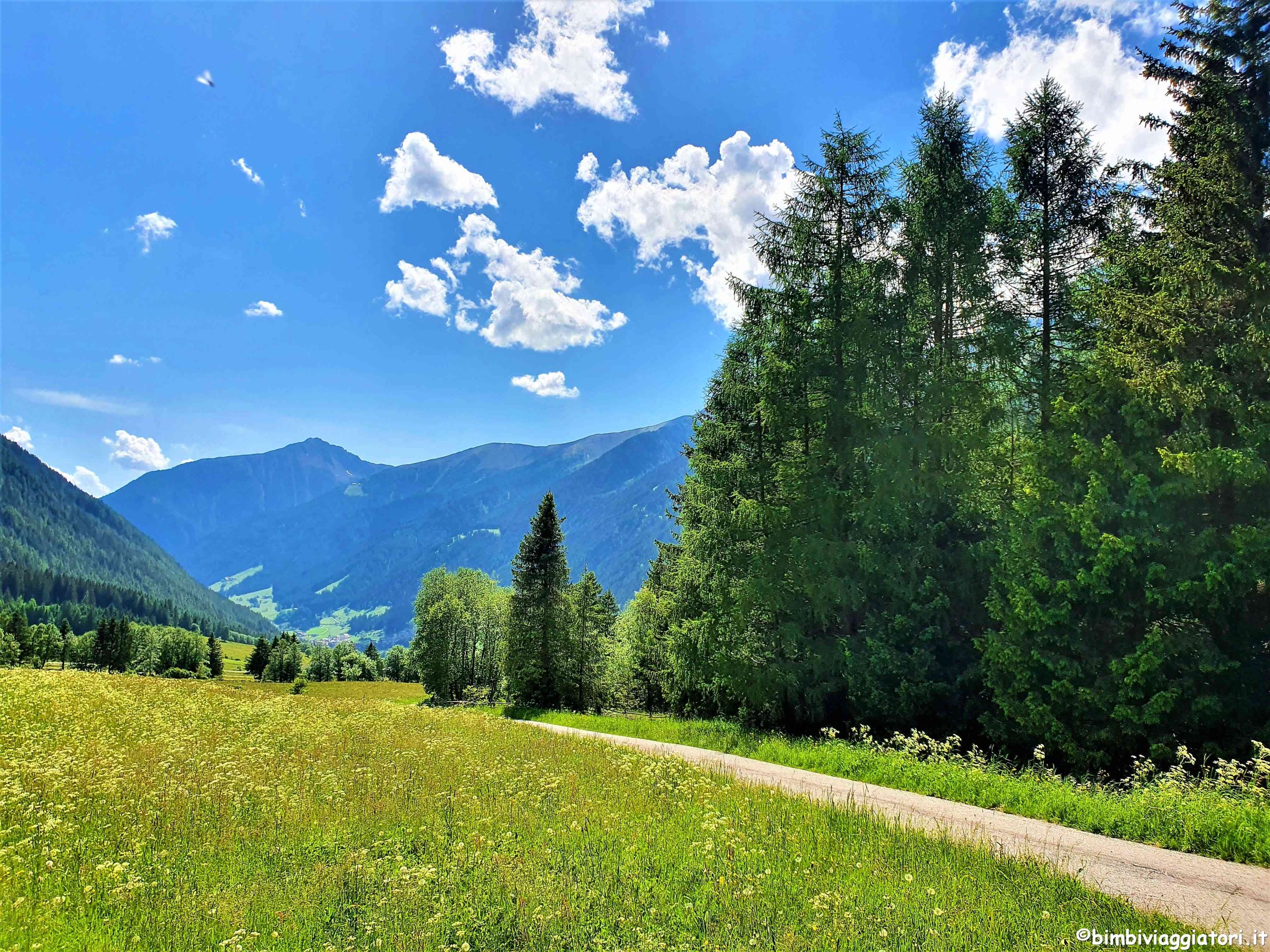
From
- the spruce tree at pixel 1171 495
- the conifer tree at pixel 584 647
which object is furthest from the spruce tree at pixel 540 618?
the spruce tree at pixel 1171 495

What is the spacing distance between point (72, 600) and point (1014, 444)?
23401cm

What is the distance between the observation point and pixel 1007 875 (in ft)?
20.2

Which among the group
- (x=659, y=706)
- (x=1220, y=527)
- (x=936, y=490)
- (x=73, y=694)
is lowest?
(x=659, y=706)

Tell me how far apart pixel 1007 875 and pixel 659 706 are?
3467cm

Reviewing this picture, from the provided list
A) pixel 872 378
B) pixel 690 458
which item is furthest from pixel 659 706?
pixel 872 378

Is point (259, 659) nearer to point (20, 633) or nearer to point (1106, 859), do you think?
point (20, 633)

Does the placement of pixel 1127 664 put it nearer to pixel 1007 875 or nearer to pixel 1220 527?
pixel 1220 527

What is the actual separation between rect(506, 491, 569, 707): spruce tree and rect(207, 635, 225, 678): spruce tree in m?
78.7

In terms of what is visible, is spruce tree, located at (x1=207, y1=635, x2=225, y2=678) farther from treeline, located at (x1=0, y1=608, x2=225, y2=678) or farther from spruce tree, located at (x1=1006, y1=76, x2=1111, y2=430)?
spruce tree, located at (x1=1006, y1=76, x2=1111, y2=430)

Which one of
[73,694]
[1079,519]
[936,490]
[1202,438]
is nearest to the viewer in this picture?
[1202,438]

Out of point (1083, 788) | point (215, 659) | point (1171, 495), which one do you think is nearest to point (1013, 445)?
point (1171, 495)

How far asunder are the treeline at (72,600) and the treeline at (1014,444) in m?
190

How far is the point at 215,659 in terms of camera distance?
94.7m

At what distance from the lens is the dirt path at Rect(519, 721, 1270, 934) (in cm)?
546
